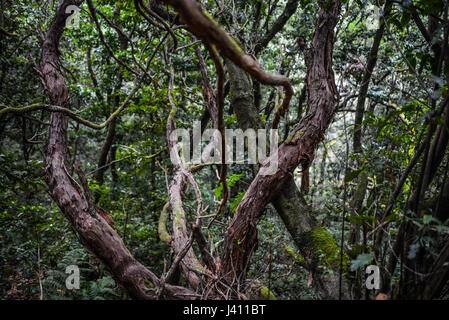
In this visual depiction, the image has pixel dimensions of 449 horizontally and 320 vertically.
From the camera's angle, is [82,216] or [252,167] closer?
[82,216]

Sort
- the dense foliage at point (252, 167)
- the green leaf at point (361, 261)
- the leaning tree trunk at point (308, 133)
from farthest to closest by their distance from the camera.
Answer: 1. the leaning tree trunk at point (308, 133)
2. the dense foliage at point (252, 167)
3. the green leaf at point (361, 261)

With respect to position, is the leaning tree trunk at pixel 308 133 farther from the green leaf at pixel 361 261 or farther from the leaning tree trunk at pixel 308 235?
the green leaf at pixel 361 261

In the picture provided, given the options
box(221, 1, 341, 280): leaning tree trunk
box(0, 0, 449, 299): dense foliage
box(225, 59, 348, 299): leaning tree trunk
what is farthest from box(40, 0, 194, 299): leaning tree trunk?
box(225, 59, 348, 299): leaning tree trunk

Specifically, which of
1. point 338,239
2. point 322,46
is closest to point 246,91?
point 322,46

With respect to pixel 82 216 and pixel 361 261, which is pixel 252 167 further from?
pixel 361 261

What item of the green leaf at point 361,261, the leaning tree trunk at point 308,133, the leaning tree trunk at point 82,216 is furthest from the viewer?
the leaning tree trunk at point 308,133

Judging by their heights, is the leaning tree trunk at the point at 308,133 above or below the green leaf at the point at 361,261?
above

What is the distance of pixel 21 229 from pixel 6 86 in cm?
287

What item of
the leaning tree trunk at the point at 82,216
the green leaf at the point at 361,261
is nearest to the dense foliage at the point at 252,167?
the green leaf at the point at 361,261

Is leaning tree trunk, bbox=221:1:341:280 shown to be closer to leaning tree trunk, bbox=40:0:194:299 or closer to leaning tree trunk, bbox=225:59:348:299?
leaning tree trunk, bbox=225:59:348:299

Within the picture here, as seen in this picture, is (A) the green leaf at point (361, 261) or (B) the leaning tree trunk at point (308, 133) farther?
(B) the leaning tree trunk at point (308, 133)

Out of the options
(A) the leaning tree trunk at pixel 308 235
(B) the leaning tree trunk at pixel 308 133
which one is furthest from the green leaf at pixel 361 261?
(A) the leaning tree trunk at pixel 308 235

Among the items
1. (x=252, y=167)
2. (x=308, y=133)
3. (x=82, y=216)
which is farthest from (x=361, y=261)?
(x=252, y=167)
